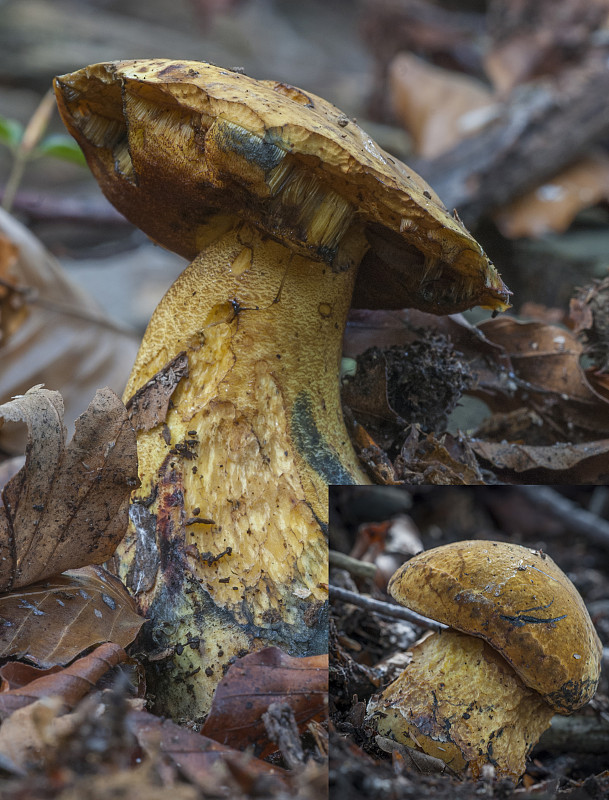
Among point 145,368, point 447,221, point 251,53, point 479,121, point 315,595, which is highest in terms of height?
point 251,53

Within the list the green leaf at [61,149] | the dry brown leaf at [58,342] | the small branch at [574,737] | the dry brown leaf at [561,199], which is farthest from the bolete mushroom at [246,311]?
the dry brown leaf at [561,199]

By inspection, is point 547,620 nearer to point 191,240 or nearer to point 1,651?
point 1,651

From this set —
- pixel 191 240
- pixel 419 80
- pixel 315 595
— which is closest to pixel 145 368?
pixel 191 240

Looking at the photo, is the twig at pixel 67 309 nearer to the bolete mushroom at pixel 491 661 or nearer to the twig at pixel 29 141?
the twig at pixel 29 141

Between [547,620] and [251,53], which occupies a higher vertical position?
[251,53]

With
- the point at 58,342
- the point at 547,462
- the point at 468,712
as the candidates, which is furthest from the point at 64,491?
the point at 58,342

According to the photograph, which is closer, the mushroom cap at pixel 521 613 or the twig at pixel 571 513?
the mushroom cap at pixel 521 613

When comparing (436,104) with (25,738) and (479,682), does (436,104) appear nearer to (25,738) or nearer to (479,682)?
(479,682)
